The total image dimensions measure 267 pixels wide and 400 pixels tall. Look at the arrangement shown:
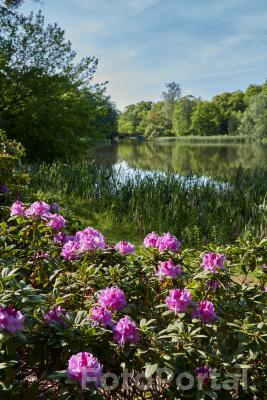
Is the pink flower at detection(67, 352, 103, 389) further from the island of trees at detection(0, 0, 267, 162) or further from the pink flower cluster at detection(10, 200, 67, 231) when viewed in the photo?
the island of trees at detection(0, 0, 267, 162)

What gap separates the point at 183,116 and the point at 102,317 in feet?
319

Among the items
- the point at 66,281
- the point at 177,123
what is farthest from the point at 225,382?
the point at 177,123

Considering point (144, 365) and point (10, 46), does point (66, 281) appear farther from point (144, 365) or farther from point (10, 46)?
point (10, 46)

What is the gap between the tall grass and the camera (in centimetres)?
700

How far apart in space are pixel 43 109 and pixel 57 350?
14086mm

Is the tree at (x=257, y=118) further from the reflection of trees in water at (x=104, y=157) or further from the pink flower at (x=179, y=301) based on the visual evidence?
the pink flower at (x=179, y=301)

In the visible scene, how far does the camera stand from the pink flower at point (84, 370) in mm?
1316

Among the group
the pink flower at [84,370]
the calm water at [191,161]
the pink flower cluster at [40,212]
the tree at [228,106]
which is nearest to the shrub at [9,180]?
the pink flower cluster at [40,212]

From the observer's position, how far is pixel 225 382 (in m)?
1.54

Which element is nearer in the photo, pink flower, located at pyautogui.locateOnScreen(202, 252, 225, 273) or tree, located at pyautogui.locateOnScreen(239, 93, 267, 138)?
pink flower, located at pyautogui.locateOnScreen(202, 252, 225, 273)

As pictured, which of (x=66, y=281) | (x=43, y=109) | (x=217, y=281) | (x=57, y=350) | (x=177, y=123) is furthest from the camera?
(x=177, y=123)

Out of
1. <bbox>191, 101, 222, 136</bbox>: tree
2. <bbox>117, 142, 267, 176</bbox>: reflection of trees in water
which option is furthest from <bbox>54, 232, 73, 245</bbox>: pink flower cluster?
<bbox>191, 101, 222, 136</bbox>: tree

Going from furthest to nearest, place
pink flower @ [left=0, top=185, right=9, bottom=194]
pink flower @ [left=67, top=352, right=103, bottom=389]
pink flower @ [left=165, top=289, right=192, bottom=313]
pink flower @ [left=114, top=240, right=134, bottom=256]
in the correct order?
pink flower @ [left=0, top=185, right=9, bottom=194] → pink flower @ [left=114, top=240, right=134, bottom=256] → pink flower @ [left=165, top=289, right=192, bottom=313] → pink flower @ [left=67, top=352, right=103, bottom=389]

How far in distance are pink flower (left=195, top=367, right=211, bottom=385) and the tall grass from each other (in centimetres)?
443
